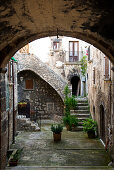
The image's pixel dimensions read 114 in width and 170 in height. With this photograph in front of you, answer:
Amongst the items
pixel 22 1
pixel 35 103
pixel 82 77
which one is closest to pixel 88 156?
pixel 22 1

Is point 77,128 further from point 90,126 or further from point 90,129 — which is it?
point 90,129

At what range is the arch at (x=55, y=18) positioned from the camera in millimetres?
3221

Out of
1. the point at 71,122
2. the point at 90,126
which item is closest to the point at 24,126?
the point at 71,122

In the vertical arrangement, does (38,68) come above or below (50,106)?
above

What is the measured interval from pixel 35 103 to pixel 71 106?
4.16 m

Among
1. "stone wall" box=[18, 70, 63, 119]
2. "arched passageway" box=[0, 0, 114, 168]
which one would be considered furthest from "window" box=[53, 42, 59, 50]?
"arched passageway" box=[0, 0, 114, 168]

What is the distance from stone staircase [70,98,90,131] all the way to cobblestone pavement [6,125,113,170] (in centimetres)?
108

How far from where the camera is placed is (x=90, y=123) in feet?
35.4

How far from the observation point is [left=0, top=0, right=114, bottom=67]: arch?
3.22 m

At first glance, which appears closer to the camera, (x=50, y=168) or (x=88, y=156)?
(x=50, y=168)

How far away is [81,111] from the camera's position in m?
13.3

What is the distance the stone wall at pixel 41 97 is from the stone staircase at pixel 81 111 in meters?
2.51

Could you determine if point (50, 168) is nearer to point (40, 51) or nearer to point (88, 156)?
point (88, 156)

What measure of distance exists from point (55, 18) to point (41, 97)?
12.5m
